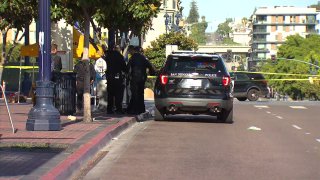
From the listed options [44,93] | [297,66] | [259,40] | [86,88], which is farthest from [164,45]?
[259,40]

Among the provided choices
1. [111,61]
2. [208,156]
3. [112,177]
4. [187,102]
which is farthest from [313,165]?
[111,61]

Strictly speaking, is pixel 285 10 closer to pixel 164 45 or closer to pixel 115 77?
pixel 164 45

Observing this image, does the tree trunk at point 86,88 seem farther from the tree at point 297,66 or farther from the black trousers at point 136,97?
the tree at point 297,66

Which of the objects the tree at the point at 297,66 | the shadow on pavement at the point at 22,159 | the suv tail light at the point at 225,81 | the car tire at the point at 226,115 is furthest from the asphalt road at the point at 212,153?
the tree at the point at 297,66

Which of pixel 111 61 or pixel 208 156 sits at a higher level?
pixel 111 61

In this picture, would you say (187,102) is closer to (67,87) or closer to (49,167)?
(67,87)

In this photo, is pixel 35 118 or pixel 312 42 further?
pixel 312 42

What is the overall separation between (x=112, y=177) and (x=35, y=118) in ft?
13.8

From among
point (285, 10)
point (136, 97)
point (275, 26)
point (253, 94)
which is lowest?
point (253, 94)

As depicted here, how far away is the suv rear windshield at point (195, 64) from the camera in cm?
1584

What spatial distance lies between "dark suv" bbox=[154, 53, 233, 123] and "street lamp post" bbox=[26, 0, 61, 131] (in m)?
4.39

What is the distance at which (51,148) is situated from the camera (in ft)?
31.1

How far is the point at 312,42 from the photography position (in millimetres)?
123500

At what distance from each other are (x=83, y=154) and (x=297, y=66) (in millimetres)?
99185
